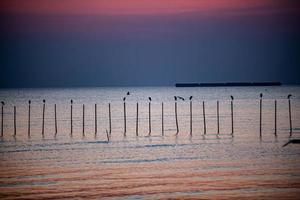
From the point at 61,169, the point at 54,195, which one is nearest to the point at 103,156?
the point at 61,169

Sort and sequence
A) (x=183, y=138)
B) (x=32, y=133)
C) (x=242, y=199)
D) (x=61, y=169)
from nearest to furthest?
(x=242, y=199), (x=61, y=169), (x=183, y=138), (x=32, y=133)

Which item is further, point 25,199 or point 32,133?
point 32,133

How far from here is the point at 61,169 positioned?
143 ft

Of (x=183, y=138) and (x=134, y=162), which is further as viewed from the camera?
(x=183, y=138)

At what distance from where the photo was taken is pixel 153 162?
47.3 m

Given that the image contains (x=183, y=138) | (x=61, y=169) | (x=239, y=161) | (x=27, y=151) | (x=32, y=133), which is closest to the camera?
(x=61, y=169)

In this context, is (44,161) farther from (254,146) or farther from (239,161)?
(254,146)

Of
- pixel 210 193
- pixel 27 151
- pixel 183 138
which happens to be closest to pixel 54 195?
pixel 210 193

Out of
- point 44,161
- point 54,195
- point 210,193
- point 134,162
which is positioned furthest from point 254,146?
point 54,195

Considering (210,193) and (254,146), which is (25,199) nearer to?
(210,193)

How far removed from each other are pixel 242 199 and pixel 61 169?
15.5 metres

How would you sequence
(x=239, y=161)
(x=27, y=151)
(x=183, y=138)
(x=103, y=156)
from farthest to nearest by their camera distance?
(x=183, y=138), (x=27, y=151), (x=103, y=156), (x=239, y=161)

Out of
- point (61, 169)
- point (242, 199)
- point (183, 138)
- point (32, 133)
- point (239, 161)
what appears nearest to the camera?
point (242, 199)

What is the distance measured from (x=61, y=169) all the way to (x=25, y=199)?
10.8 m
